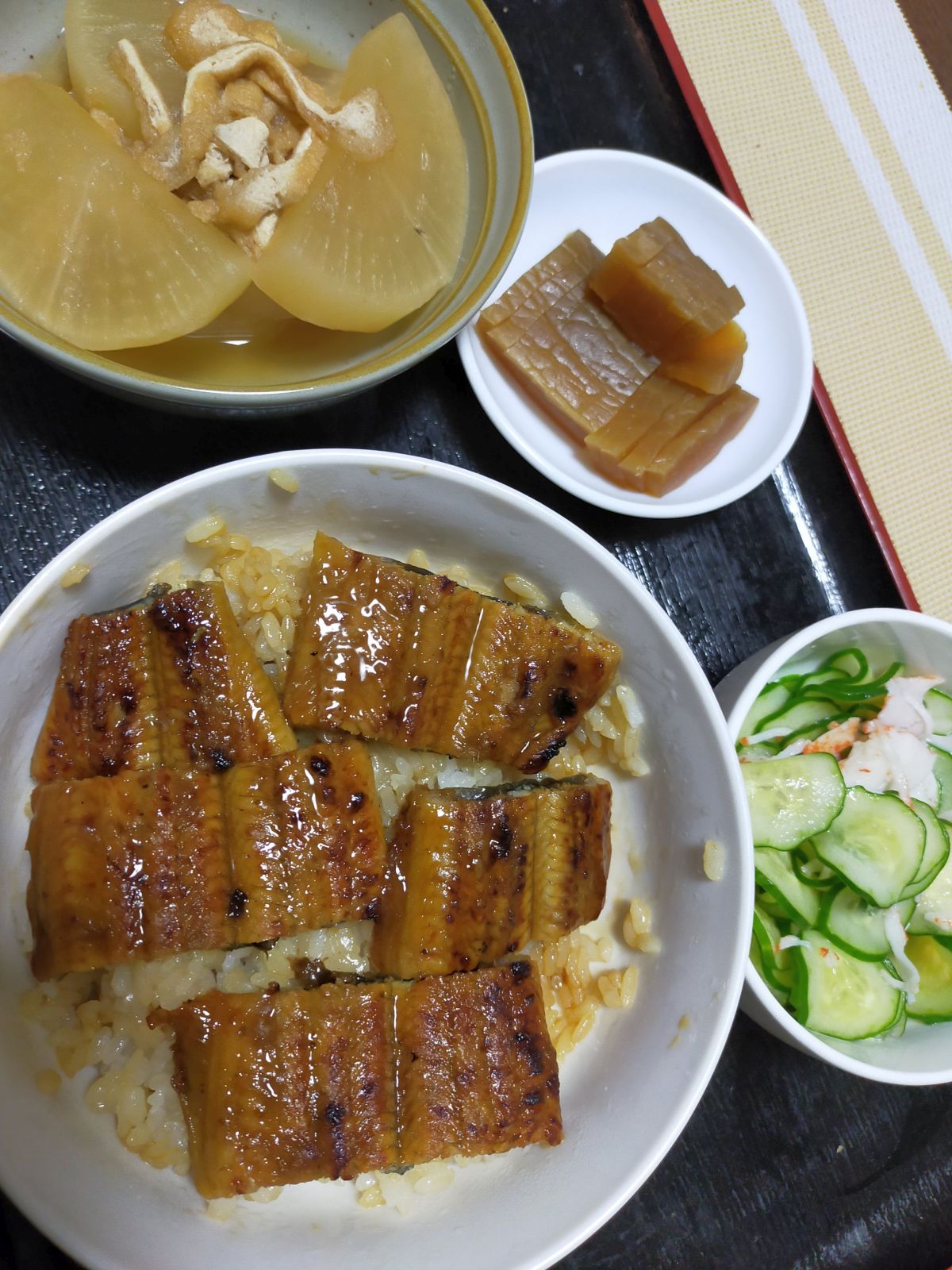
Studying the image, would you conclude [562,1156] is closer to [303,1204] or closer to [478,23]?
[303,1204]

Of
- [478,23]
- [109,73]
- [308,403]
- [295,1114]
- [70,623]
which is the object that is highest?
[478,23]

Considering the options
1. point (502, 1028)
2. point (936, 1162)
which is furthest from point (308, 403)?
point (936, 1162)

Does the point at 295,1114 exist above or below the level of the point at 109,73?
below

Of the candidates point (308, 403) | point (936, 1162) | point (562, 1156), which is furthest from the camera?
point (936, 1162)

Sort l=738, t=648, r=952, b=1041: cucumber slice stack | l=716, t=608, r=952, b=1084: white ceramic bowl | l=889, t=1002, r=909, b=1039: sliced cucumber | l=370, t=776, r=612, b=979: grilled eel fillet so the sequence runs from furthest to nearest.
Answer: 1. l=889, t=1002, r=909, b=1039: sliced cucumber
2. l=738, t=648, r=952, b=1041: cucumber slice stack
3. l=716, t=608, r=952, b=1084: white ceramic bowl
4. l=370, t=776, r=612, b=979: grilled eel fillet

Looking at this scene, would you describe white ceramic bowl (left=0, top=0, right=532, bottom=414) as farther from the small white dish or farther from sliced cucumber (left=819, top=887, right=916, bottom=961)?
sliced cucumber (left=819, top=887, right=916, bottom=961)

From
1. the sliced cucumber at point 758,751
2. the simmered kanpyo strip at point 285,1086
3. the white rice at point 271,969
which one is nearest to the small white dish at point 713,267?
the white rice at point 271,969

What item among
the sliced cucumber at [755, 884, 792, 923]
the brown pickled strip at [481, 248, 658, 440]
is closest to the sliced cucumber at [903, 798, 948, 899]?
the sliced cucumber at [755, 884, 792, 923]
